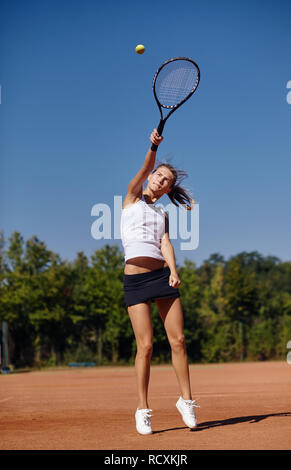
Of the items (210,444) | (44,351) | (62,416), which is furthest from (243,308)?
(210,444)

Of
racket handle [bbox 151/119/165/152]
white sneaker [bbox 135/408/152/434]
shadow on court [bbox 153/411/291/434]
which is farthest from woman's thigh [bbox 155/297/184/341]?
racket handle [bbox 151/119/165/152]

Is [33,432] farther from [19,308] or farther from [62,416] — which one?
[19,308]

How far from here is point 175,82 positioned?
6.25m

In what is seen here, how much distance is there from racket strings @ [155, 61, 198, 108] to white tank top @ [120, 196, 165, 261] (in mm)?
1636

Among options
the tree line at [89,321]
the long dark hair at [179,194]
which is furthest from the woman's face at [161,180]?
the tree line at [89,321]

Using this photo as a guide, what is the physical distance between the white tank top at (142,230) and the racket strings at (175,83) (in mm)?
1636

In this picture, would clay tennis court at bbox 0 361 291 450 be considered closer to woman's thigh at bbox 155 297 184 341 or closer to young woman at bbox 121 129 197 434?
young woman at bbox 121 129 197 434

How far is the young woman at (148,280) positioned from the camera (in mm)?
4902

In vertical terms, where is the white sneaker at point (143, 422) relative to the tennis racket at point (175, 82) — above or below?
below

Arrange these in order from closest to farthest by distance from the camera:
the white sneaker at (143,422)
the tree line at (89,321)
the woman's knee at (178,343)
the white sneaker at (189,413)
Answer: the white sneaker at (143,422), the white sneaker at (189,413), the woman's knee at (178,343), the tree line at (89,321)

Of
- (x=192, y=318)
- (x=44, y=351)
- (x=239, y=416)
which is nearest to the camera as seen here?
(x=239, y=416)

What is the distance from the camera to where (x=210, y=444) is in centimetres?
404

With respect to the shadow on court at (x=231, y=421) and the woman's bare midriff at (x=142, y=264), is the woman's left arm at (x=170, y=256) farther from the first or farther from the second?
the shadow on court at (x=231, y=421)

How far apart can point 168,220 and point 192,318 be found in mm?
28311
